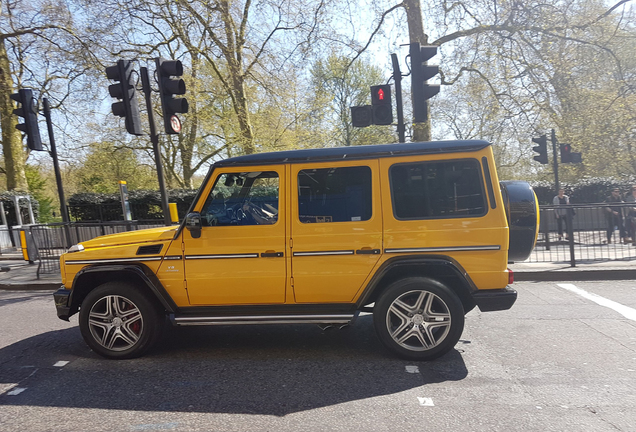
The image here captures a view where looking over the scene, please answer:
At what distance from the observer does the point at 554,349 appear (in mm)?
4496

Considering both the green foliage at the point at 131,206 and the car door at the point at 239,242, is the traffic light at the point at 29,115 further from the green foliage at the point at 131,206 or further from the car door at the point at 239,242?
the car door at the point at 239,242

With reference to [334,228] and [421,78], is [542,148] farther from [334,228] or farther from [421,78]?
[334,228]

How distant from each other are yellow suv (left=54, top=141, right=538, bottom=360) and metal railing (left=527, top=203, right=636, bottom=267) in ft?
20.5

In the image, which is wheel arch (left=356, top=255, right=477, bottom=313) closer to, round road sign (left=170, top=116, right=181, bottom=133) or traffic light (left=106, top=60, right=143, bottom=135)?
round road sign (left=170, top=116, right=181, bottom=133)

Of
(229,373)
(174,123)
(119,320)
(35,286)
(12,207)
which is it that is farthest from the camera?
(12,207)

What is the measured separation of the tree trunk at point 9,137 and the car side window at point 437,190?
2046 cm

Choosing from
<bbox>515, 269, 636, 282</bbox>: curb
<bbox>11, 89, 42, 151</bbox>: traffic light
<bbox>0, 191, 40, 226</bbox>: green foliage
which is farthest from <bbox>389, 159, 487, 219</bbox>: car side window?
<bbox>0, 191, 40, 226</bbox>: green foliage

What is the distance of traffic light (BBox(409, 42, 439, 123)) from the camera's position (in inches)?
314

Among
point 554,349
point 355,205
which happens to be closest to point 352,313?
point 355,205

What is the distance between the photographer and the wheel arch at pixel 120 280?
171 inches

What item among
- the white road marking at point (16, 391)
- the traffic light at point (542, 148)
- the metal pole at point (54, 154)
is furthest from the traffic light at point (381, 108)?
the traffic light at point (542, 148)

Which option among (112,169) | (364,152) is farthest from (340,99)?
(364,152)

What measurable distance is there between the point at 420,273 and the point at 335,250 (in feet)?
2.91

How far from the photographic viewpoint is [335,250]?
4203 mm
